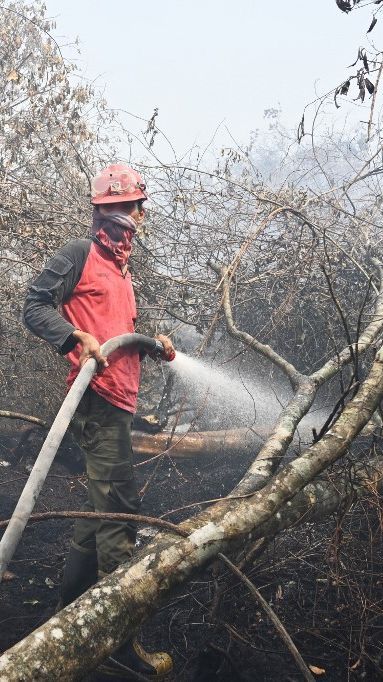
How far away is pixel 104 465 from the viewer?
8.86ft

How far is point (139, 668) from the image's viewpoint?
2461 mm

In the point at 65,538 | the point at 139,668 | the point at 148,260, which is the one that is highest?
the point at 148,260

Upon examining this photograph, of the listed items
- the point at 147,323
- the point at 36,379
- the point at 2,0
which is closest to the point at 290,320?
the point at 147,323

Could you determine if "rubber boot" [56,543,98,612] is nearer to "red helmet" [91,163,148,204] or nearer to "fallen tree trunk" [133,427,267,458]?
"red helmet" [91,163,148,204]

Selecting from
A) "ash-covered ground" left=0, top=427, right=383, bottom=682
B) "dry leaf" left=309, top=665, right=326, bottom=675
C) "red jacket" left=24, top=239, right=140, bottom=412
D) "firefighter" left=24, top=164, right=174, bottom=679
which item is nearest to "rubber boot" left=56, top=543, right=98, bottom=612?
"firefighter" left=24, top=164, right=174, bottom=679

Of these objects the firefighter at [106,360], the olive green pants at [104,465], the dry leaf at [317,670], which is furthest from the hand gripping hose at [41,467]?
the dry leaf at [317,670]

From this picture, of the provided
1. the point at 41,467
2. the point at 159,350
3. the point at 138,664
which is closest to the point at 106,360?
the point at 159,350

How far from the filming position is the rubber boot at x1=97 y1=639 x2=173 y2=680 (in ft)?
8.08

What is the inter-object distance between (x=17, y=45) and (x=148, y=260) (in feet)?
21.8

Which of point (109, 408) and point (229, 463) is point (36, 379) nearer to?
point (229, 463)

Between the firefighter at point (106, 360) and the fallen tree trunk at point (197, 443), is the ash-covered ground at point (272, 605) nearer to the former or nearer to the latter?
the firefighter at point (106, 360)

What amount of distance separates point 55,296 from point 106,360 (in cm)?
42

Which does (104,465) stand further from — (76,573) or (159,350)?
(159,350)

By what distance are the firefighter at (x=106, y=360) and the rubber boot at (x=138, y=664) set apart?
44 mm
